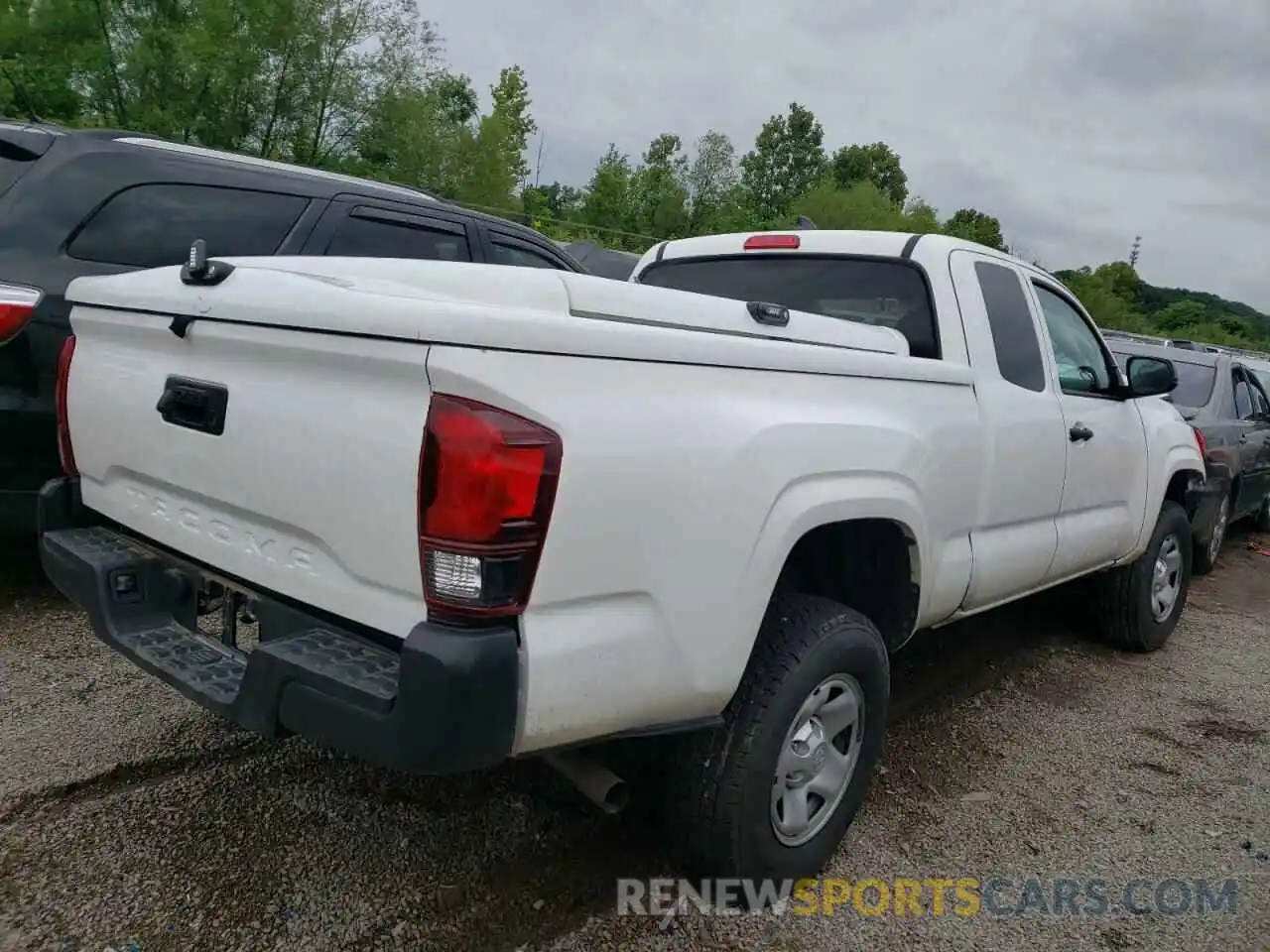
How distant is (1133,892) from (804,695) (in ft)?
4.11

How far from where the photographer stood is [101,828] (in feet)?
8.41

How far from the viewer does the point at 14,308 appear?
3.48 m

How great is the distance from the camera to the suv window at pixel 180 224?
3.81 m

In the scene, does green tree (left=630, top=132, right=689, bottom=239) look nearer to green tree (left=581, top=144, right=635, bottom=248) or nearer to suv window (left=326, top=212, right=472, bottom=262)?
green tree (left=581, top=144, right=635, bottom=248)

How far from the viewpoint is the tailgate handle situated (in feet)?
6.93

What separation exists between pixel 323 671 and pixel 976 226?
6604cm

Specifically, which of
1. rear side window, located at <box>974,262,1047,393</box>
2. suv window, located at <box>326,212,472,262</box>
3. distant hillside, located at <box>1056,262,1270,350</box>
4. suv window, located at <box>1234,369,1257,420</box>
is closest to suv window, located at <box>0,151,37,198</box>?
suv window, located at <box>326,212,472,262</box>

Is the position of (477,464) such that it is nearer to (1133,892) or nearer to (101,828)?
(101,828)

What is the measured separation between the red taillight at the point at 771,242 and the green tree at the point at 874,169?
5406 cm

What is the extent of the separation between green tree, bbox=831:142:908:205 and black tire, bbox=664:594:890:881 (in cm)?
5574

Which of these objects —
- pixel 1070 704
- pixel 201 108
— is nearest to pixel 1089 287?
pixel 201 108

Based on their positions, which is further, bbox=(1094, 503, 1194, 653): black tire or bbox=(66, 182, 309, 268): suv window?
bbox=(1094, 503, 1194, 653): black tire

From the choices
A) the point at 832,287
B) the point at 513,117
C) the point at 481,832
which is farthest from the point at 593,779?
the point at 513,117

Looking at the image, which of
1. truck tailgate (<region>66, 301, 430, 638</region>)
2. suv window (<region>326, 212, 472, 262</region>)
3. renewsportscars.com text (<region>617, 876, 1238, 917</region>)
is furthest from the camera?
suv window (<region>326, 212, 472, 262</region>)
